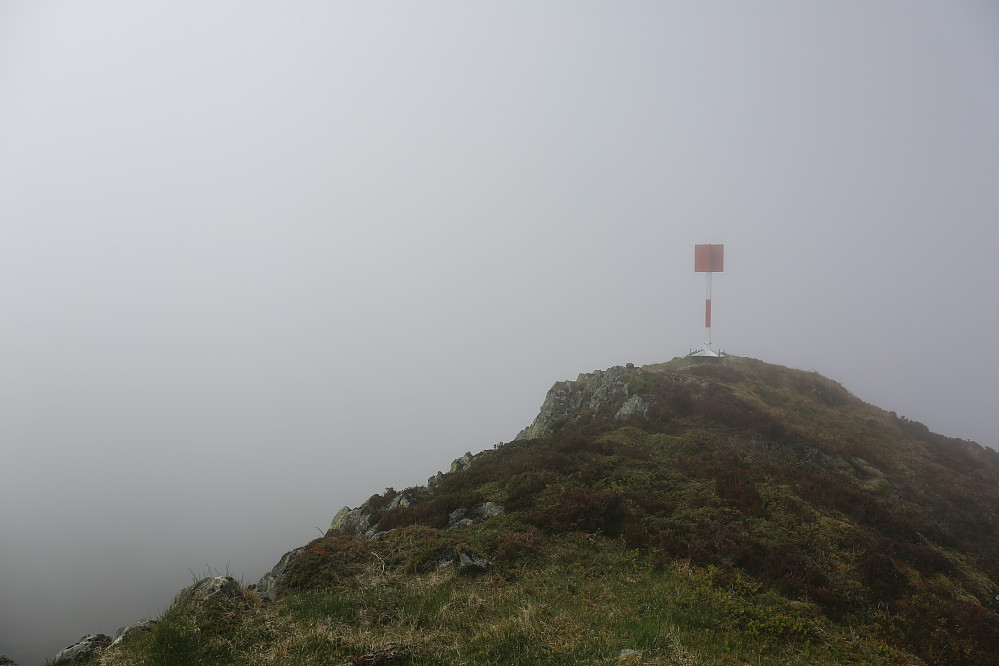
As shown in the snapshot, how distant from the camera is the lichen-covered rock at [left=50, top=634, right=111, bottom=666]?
26.9 feet

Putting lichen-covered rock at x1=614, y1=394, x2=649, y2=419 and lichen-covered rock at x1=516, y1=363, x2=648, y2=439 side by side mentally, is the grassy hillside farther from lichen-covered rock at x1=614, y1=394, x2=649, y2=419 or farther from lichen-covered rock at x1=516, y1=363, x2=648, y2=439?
lichen-covered rock at x1=516, y1=363, x2=648, y2=439

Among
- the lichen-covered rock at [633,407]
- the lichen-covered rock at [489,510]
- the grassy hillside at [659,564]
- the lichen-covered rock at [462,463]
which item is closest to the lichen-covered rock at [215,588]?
the grassy hillside at [659,564]

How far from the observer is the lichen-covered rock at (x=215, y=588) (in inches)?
343

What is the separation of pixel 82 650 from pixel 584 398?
74.8ft

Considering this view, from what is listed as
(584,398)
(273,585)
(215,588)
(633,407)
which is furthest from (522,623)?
(584,398)

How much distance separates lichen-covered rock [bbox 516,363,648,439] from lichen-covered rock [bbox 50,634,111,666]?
1800cm

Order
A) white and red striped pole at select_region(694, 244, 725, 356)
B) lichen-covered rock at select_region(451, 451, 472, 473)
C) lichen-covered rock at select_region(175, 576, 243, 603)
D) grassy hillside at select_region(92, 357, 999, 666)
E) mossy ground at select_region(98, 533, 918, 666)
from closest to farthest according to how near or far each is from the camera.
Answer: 1. mossy ground at select_region(98, 533, 918, 666)
2. grassy hillside at select_region(92, 357, 999, 666)
3. lichen-covered rock at select_region(175, 576, 243, 603)
4. lichen-covered rock at select_region(451, 451, 472, 473)
5. white and red striped pole at select_region(694, 244, 725, 356)

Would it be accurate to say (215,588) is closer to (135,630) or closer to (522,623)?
(135,630)

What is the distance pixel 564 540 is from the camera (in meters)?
11.9

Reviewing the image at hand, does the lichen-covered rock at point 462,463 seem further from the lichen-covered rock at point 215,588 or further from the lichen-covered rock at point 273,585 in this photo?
the lichen-covered rock at point 215,588

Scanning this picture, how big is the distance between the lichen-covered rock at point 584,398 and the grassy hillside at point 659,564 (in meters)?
3.31

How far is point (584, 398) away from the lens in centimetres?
2650

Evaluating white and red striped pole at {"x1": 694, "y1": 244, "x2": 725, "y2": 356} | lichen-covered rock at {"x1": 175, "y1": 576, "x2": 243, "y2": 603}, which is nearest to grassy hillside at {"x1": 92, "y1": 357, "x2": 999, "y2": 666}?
lichen-covered rock at {"x1": 175, "y1": 576, "x2": 243, "y2": 603}

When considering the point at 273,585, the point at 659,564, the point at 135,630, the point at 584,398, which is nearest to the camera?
the point at 135,630
